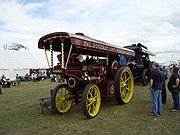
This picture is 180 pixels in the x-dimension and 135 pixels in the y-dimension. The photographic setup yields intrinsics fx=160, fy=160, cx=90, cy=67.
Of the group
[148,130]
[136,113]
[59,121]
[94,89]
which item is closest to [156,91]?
[136,113]

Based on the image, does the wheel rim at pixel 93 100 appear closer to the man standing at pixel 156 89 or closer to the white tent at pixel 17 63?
the man standing at pixel 156 89

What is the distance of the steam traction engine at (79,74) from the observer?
167 inches

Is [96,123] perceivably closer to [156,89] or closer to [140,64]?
[156,89]

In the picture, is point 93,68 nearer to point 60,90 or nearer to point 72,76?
point 72,76

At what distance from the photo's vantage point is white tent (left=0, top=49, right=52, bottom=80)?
17219 millimetres

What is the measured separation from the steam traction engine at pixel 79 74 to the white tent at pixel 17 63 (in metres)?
13.9

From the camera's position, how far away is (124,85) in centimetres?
581

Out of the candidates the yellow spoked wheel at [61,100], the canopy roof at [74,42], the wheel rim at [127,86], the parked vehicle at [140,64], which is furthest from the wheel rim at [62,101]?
the parked vehicle at [140,64]

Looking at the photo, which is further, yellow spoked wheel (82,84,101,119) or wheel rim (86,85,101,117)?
wheel rim (86,85,101,117)

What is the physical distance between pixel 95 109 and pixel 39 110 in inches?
81.1

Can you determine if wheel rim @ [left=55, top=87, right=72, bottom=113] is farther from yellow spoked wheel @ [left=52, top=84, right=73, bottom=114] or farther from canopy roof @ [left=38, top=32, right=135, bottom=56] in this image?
canopy roof @ [left=38, top=32, right=135, bottom=56]

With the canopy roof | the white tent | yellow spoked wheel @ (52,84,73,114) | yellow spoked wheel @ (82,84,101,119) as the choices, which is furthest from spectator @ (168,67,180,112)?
the white tent

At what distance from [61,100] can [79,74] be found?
1016mm

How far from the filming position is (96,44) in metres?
4.79
